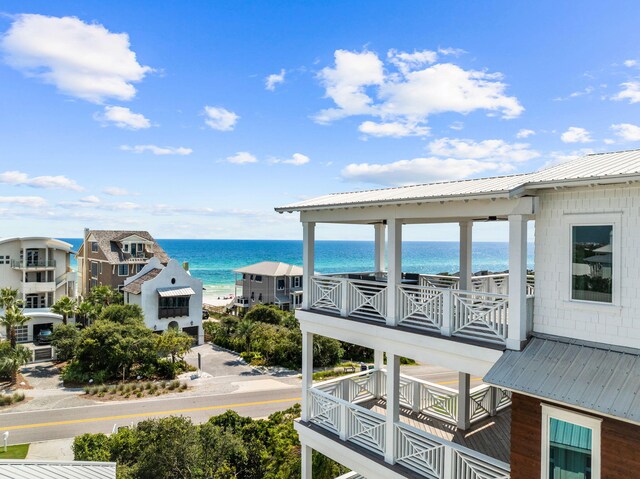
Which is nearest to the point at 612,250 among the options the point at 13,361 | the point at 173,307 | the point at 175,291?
the point at 13,361

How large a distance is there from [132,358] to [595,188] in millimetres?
30996

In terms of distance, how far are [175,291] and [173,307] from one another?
1509 mm

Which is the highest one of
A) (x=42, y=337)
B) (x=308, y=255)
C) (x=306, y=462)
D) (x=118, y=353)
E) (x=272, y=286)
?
(x=308, y=255)

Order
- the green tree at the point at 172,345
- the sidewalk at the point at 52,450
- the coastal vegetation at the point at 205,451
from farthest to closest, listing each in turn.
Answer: the green tree at the point at 172,345
the sidewalk at the point at 52,450
the coastal vegetation at the point at 205,451

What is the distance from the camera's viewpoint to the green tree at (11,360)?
27484mm

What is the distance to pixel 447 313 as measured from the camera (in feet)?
27.2

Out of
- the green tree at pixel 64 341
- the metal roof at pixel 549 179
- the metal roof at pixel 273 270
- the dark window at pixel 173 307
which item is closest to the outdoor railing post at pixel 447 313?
the metal roof at pixel 549 179

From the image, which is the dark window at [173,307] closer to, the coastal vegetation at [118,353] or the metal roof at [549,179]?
the coastal vegetation at [118,353]

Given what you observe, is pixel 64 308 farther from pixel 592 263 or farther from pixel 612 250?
pixel 612 250

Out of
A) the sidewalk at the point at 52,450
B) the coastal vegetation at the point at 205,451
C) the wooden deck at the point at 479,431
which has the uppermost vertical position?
the wooden deck at the point at 479,431

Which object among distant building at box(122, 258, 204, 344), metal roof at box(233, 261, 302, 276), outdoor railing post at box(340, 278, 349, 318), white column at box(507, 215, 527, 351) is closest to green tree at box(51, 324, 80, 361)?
distant building at box(122, 258, 204, 344)

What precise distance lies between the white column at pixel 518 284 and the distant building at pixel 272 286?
150ft

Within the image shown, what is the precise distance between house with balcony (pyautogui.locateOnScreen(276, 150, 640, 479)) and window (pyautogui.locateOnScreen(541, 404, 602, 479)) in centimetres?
2

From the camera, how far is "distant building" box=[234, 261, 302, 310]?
175 ft
